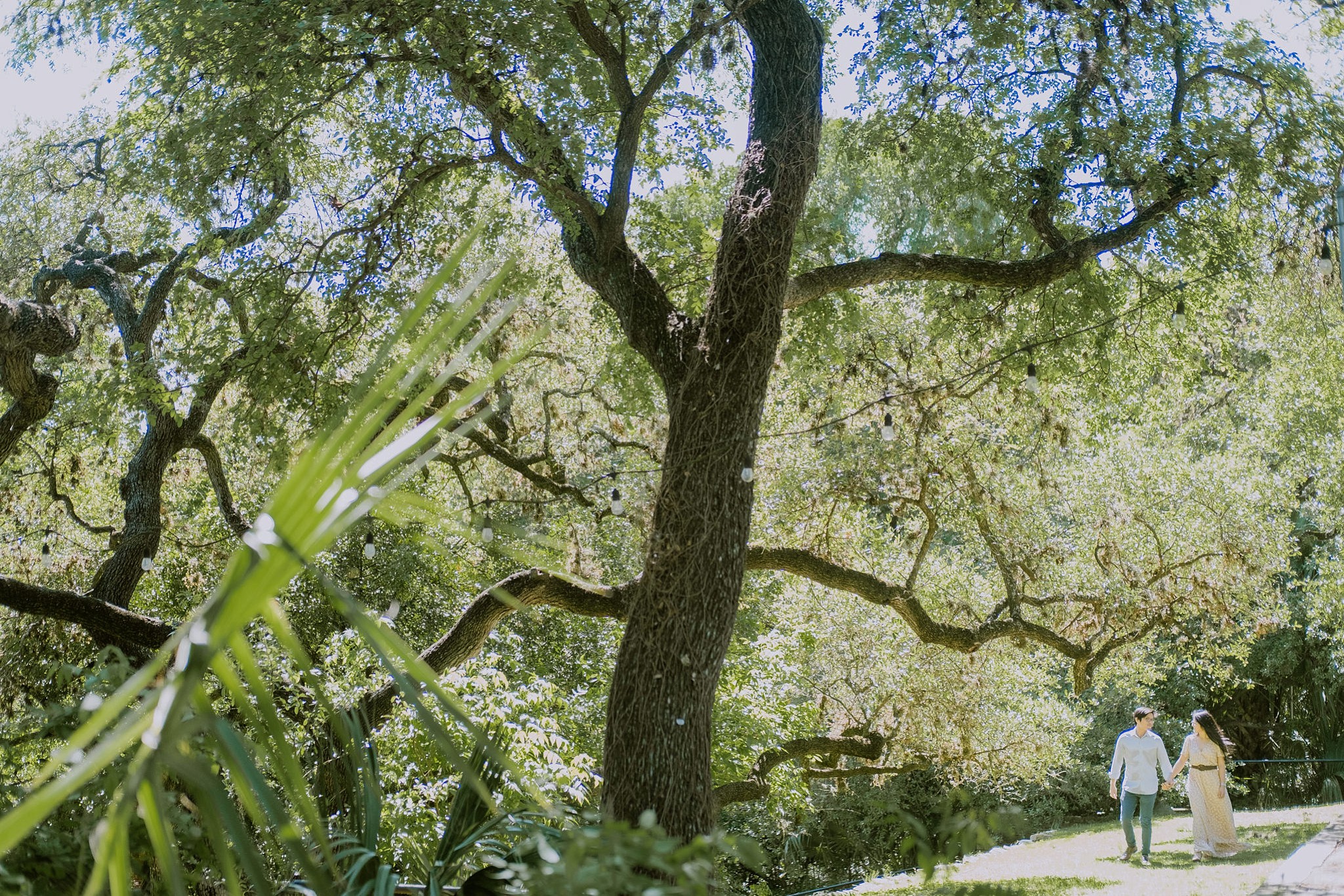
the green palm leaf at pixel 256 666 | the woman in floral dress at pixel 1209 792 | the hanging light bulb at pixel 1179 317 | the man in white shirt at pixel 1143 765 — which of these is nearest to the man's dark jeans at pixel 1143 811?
the man in white shirt at pixel 1143 765

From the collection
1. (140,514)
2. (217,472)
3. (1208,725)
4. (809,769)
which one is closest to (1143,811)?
(1208,725)

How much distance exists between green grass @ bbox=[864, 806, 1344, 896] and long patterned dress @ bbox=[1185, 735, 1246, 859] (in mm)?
143

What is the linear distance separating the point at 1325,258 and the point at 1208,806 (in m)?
3.97

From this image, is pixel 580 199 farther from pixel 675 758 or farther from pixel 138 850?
pixel 138 850

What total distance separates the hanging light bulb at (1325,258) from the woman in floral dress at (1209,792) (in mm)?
3212

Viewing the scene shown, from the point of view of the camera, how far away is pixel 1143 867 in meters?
7.75

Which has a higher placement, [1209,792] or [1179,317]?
[1179,317]

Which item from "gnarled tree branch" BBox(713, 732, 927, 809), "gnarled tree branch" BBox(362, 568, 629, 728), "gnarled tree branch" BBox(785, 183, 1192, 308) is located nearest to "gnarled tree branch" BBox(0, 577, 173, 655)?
"gnarled tree branch" BBox(362, 568, 629, 728)

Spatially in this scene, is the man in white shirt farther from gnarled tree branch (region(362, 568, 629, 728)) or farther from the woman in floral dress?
gnarled tree branch (region(362, 568, 629, 728))

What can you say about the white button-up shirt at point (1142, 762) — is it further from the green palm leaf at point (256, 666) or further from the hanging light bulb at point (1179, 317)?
the green palm leaf at point (256, 666)

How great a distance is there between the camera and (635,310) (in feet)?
18.6

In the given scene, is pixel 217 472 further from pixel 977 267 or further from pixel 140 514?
pixel 977 267

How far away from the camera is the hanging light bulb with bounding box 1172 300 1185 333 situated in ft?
22.6

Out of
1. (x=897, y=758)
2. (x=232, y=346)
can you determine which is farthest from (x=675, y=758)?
(x=897, y=758)
